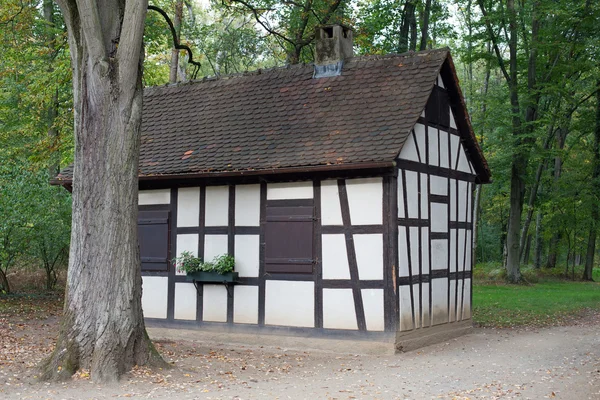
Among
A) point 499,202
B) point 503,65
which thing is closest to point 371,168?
point 503,65

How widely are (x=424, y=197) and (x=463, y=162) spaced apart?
2.45m

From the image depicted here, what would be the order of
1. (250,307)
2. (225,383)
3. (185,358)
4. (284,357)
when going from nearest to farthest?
(225,383) < (185,358) < (284,357) < (250,307)

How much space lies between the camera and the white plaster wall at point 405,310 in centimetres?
1242

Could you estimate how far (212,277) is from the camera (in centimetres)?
1372

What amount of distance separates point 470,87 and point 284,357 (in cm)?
2993

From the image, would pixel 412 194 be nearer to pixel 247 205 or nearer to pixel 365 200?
pixel 365 200

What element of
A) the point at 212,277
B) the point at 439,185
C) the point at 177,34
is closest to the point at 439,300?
the point at 439,185

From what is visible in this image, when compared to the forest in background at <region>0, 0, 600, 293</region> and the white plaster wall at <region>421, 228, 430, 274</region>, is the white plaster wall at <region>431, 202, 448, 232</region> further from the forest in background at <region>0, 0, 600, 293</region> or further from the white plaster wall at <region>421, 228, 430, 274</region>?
the forest in background at <region>0, 0, 600, 293</region>

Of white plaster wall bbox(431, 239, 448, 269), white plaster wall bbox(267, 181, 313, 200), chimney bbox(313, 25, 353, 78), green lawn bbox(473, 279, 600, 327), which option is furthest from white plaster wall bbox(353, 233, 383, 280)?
green lawn bbox(473, 279, 600, 327)

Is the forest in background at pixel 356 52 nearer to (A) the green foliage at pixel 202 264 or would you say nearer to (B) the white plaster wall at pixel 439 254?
(A) the green foliage at pixel 202 264

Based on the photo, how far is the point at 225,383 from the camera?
9.41m

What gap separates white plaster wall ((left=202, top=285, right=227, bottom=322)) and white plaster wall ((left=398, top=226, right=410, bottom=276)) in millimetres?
3524

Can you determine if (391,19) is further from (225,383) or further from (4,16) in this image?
(225,383)

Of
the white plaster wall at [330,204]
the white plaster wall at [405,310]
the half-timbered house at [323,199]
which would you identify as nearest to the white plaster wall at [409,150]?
the half-timbered house at [323,199]
